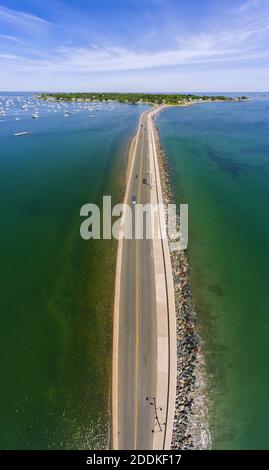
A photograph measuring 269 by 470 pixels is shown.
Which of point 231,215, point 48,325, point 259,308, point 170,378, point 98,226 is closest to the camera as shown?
point 170,378

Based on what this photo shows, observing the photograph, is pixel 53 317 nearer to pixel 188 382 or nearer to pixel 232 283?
pixel 188 382

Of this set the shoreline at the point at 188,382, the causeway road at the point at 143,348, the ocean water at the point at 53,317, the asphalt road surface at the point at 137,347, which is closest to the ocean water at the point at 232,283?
the shoreline at the point at 188,382

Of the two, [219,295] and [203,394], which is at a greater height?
[219,295]

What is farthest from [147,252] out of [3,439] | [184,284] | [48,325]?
[3,439]

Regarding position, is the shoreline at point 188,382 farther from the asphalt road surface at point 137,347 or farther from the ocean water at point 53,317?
the ocean water at point 53,317

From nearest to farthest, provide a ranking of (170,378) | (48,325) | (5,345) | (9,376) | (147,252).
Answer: (170,378) < (9,376) < (5,345) < (48,325) < (147,252)

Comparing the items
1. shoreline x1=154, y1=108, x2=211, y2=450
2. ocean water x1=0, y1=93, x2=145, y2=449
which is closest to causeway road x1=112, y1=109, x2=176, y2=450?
shoreline x1=154, y1=108, x2=211, y2=450
